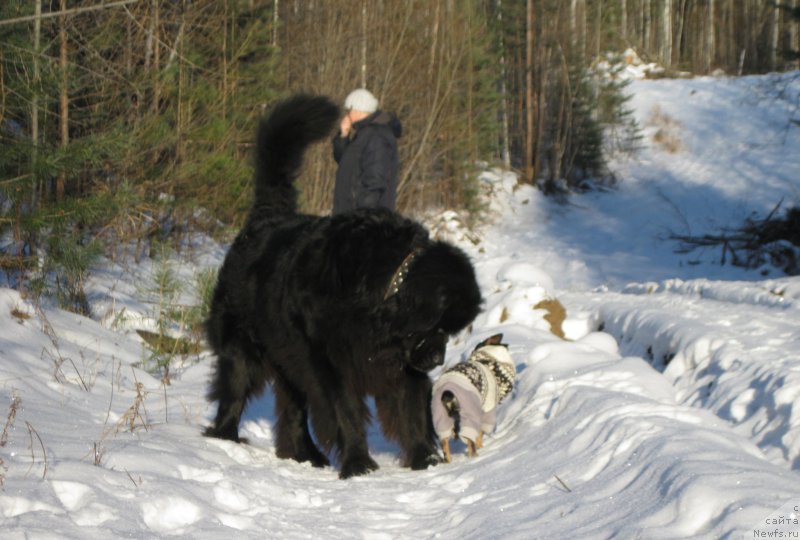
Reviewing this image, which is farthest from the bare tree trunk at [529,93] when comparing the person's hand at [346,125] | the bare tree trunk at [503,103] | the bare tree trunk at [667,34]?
the person's hand at [346,125]

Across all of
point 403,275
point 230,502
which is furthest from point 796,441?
point 230,502

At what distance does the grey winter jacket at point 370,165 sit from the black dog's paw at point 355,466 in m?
2.24

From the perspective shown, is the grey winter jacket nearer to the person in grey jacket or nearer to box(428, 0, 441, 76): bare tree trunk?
the person in grey jacket

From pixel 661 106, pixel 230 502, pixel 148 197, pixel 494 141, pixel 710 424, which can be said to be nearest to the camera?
pixel 230 502

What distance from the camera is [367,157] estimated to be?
6.31 metres

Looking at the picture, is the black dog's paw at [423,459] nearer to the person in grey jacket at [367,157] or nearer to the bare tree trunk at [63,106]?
the person in grey jacket at [367,157]

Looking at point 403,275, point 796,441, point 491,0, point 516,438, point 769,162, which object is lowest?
point 769,162

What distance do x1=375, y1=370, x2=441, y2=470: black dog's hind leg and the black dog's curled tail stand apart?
1.43 metres

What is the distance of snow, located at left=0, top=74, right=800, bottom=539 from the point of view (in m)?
2.77

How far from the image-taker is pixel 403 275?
4.14 m

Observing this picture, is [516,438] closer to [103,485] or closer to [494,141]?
[103,485]

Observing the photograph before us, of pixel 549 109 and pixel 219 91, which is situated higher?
pixel 219 91

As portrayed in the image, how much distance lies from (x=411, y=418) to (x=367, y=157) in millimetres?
2406

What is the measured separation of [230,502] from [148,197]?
7.36 meters
